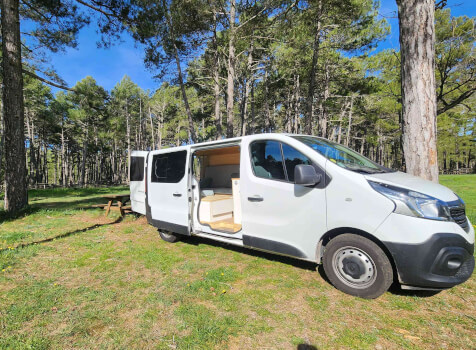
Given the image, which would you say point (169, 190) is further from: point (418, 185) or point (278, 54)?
point (278, 54)

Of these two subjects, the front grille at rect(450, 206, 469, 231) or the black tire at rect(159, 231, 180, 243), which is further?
the black tire at rect(159, 231, 180, 243)

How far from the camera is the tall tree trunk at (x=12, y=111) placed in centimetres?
730

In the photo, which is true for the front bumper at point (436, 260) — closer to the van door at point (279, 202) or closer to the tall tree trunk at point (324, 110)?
the van door at point (279, 202)

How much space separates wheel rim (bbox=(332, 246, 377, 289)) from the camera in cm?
258

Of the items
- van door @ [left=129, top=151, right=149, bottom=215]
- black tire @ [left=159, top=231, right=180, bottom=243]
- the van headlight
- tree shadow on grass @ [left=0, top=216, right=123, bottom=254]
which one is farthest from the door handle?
tree shadow on grass @ [left=0, top=216, right=123, bottom=254]

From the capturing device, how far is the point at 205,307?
2562 mm

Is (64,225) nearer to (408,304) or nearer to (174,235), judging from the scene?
(174,235)

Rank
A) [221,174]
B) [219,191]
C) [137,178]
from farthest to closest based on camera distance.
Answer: [221,174] < [137,178] < [219,191]

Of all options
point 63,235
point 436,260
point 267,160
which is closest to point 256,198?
point 267,160

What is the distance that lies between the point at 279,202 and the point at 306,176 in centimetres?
59

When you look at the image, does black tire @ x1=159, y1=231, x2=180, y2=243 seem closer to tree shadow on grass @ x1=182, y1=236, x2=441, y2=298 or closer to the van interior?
tree shadow on grass @ x1=182, y1=236, x2=441, y2=298

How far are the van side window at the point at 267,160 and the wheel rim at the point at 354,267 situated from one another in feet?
3.88

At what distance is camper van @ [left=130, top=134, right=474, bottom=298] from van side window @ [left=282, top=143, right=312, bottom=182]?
0.05 ft

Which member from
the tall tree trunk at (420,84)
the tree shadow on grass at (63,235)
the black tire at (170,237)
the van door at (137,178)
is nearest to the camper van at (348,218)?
the black tire at (170,237)
